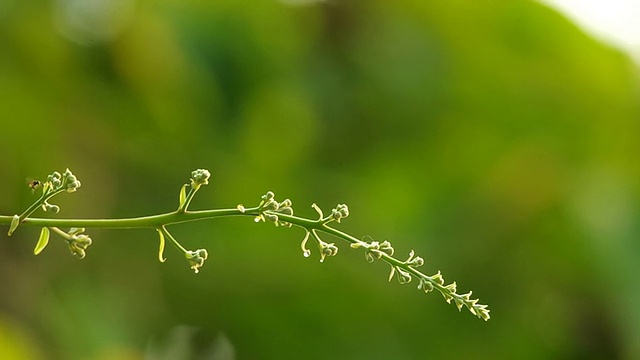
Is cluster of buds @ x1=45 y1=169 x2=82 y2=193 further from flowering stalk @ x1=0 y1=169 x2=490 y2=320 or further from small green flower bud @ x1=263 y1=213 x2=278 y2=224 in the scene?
small green flower bud @ x1=263 y1=213 x2=278 y2=224

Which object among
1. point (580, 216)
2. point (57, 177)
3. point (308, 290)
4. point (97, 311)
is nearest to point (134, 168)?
point (97, 311)

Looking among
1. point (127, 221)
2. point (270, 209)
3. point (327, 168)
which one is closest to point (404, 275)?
point (270, 209)

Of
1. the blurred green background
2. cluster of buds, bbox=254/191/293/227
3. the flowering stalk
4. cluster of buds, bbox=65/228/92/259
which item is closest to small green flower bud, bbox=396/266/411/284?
the flowering stalk

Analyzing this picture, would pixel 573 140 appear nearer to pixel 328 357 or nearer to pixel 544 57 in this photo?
pixel 544 57

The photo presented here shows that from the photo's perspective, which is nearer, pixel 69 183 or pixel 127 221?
pixel 127 221

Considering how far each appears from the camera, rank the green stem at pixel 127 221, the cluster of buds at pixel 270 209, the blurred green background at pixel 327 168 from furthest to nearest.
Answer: the blurred green background at pixel 327 168, the cluster of buds at pixel 270 209, the green stem at pixel 127 221

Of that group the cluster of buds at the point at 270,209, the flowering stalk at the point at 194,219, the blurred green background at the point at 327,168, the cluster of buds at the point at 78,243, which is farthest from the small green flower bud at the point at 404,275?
the blurred green background at the point at 327,168

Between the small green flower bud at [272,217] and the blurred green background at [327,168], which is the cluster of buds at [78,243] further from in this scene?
the blurred green background at [327,168]

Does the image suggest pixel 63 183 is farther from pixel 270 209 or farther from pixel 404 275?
pixel 404 275
